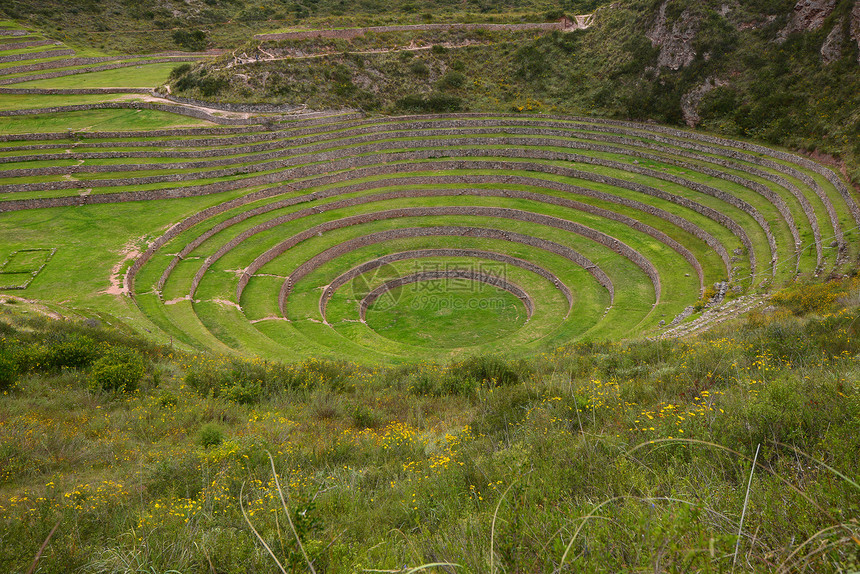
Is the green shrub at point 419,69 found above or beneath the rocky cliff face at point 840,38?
beneath

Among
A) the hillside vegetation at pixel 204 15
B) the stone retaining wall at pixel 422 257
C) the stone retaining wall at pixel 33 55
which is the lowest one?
Result: the stone retaining wall at pixel 422 257

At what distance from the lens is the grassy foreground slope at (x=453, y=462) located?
391cm

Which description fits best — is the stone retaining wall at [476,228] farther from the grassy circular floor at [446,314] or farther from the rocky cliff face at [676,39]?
the rocky cliff face at [676,39]

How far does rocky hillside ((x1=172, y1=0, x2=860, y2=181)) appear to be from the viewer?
94.1 ft

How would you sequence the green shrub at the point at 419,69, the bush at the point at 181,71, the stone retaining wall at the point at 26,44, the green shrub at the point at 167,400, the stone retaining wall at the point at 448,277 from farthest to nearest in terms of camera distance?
the stone retaining wall at the point at 26,44
the green shrub at the point at 419,69
the bush at the point at 181,71
the stone retaining wall at the point at 448,277
the green shrub at the point at 167,400

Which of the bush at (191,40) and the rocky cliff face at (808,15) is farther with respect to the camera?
the bush at (191,40)

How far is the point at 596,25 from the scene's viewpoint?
1828 inches

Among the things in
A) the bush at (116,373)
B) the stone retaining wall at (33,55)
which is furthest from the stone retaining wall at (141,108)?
the bush at (116,373)

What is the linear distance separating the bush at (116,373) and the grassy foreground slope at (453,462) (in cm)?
5

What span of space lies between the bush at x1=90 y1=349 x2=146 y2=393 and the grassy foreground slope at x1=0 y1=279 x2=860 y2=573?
0.05 m

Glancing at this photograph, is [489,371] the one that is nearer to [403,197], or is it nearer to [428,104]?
[403,197]

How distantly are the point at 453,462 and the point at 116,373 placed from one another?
8.33 metres

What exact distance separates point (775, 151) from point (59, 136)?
150 ft

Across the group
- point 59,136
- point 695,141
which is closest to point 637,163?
point 695,141
